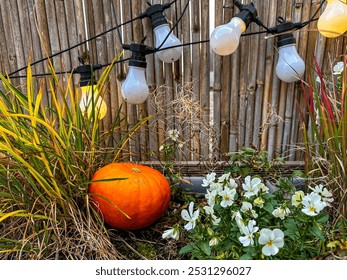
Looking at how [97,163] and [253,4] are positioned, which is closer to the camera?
[97,163]

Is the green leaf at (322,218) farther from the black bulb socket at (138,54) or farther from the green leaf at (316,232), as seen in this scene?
the black bulb socket at (138,54)

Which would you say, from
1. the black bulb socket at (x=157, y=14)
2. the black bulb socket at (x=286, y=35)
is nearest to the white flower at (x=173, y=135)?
the black bulb socket at (x=157, y=14)

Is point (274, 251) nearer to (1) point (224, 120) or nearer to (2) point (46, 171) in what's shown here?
(2) point (46, 171)

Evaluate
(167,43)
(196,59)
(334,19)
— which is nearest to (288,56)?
(334,19)

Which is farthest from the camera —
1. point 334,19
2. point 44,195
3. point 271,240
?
point 334,19

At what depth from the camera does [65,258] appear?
1.04 meters

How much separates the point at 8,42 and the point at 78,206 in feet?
3.25

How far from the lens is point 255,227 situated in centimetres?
79

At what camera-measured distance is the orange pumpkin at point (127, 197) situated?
3.67 ft

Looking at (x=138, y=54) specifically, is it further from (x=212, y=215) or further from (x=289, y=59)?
(x=212, y=215)

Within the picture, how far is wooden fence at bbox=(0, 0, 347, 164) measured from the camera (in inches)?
61.3

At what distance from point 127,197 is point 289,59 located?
891 millimetres

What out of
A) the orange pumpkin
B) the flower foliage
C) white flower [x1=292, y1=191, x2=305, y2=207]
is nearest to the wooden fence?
the orange pumpkin

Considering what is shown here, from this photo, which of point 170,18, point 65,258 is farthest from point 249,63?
point 65,258
